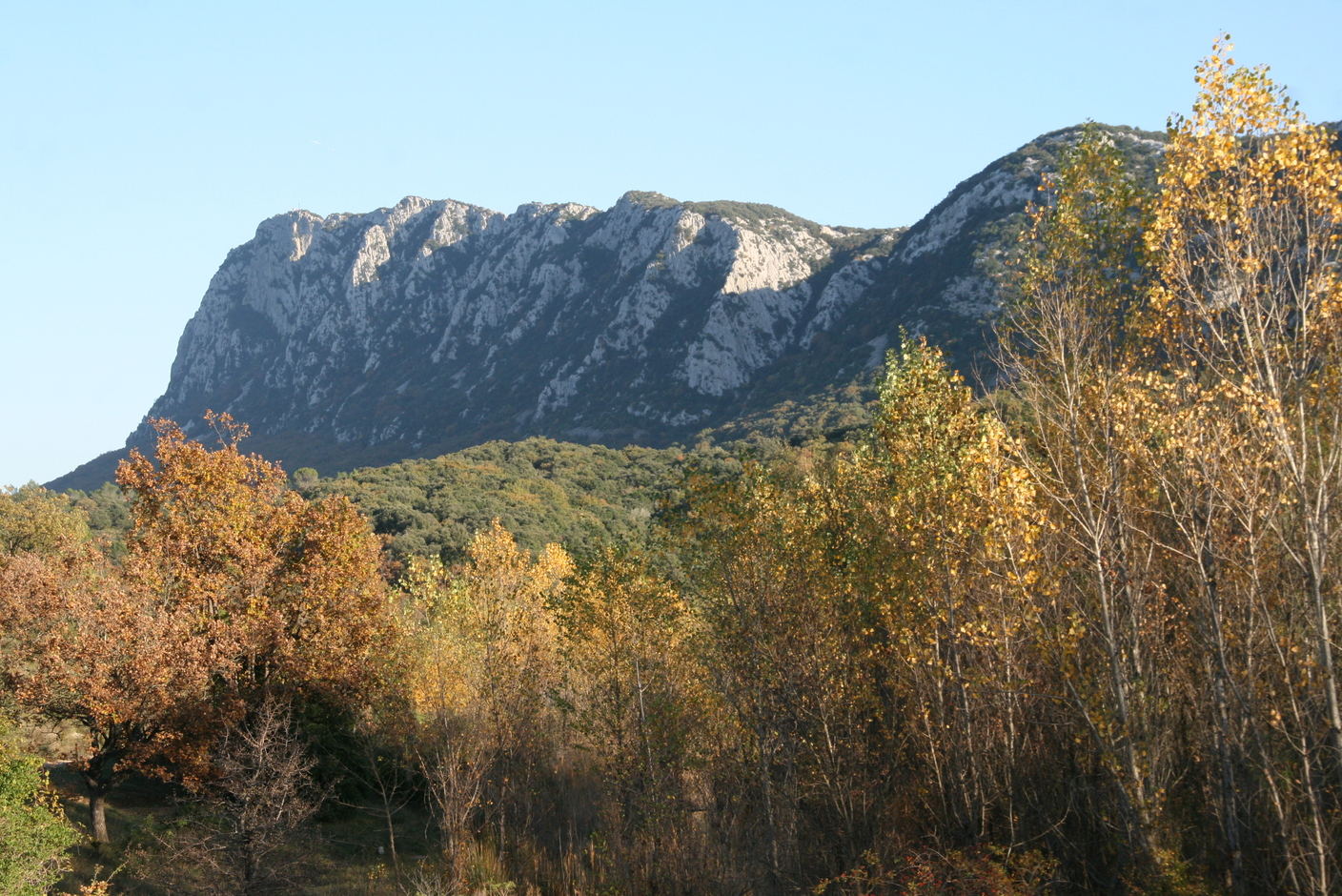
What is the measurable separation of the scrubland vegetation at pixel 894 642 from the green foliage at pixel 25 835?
0.35 ft

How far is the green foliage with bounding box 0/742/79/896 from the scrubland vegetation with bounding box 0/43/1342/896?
0.35 ft

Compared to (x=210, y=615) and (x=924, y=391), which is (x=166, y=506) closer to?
(x=210, y=615)

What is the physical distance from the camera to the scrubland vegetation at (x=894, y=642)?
11664mm

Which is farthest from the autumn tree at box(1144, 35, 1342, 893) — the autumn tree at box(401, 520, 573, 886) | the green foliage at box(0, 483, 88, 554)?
the green foliage at box(0, 483, 88, 554)

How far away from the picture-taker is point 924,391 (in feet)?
54.1

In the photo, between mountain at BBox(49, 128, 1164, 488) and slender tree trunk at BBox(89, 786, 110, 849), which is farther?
mountain at BBox(49, 128, 1164, 488)

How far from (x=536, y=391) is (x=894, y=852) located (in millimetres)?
161974

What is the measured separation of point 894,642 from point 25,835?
17286 mm

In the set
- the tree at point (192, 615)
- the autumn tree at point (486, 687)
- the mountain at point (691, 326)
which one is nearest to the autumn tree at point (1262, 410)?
the autumn tree at point (486, 687)

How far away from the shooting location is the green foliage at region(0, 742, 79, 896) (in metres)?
15.7

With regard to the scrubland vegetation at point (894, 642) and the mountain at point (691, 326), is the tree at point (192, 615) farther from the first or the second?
the mountain at point (691, 326)

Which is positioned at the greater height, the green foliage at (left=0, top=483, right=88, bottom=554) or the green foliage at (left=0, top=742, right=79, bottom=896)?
the green foliage at (left=0, top=483, right=88, bottom=554)

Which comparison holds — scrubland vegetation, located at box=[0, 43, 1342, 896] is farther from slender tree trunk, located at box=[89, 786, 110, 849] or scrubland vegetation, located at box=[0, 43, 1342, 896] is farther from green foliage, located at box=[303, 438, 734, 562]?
green foliage, located at box=[303, 438, 734, 562]

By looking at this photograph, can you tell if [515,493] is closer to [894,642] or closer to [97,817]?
[97,817]
